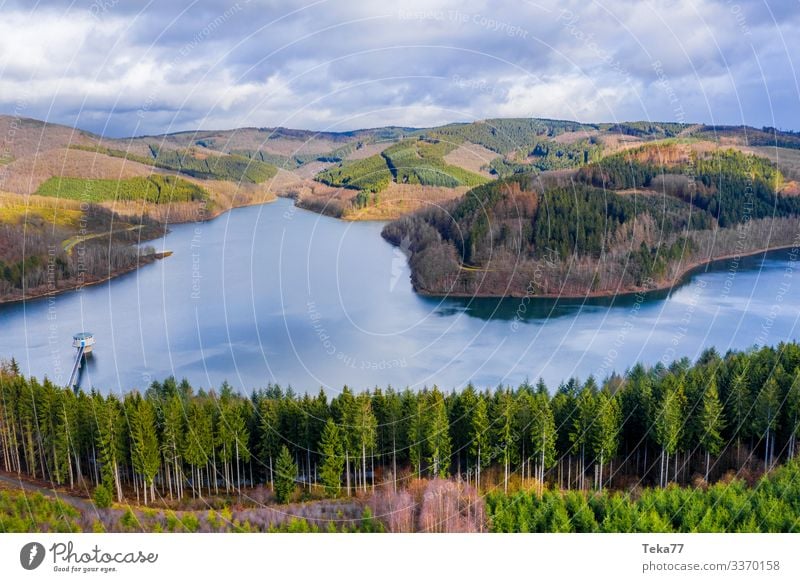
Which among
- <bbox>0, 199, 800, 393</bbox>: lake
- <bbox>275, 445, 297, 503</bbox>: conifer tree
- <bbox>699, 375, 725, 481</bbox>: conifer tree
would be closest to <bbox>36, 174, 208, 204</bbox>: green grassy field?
<bbox>0, 199, 800, 393</bbox>: lake

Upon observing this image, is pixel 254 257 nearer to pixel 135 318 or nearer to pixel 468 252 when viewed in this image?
pixel 135 318

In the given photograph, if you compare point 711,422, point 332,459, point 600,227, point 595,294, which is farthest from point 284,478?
point 600,227

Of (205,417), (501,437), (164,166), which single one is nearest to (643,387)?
(501,437)

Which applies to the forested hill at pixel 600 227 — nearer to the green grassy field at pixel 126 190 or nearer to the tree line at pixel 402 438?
the tree line at pixel 402 438

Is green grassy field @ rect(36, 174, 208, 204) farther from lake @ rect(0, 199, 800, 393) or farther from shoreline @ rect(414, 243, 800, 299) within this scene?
shoreline @ rect(414, 243, 800, 299)

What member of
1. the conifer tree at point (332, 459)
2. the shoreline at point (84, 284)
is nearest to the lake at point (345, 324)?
the shoreline at point (84, 284)

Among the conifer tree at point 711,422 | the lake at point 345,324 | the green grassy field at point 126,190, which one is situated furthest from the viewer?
the green grassy field at point 126,190

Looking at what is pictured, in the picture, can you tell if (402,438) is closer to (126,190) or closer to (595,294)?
(595,294)
